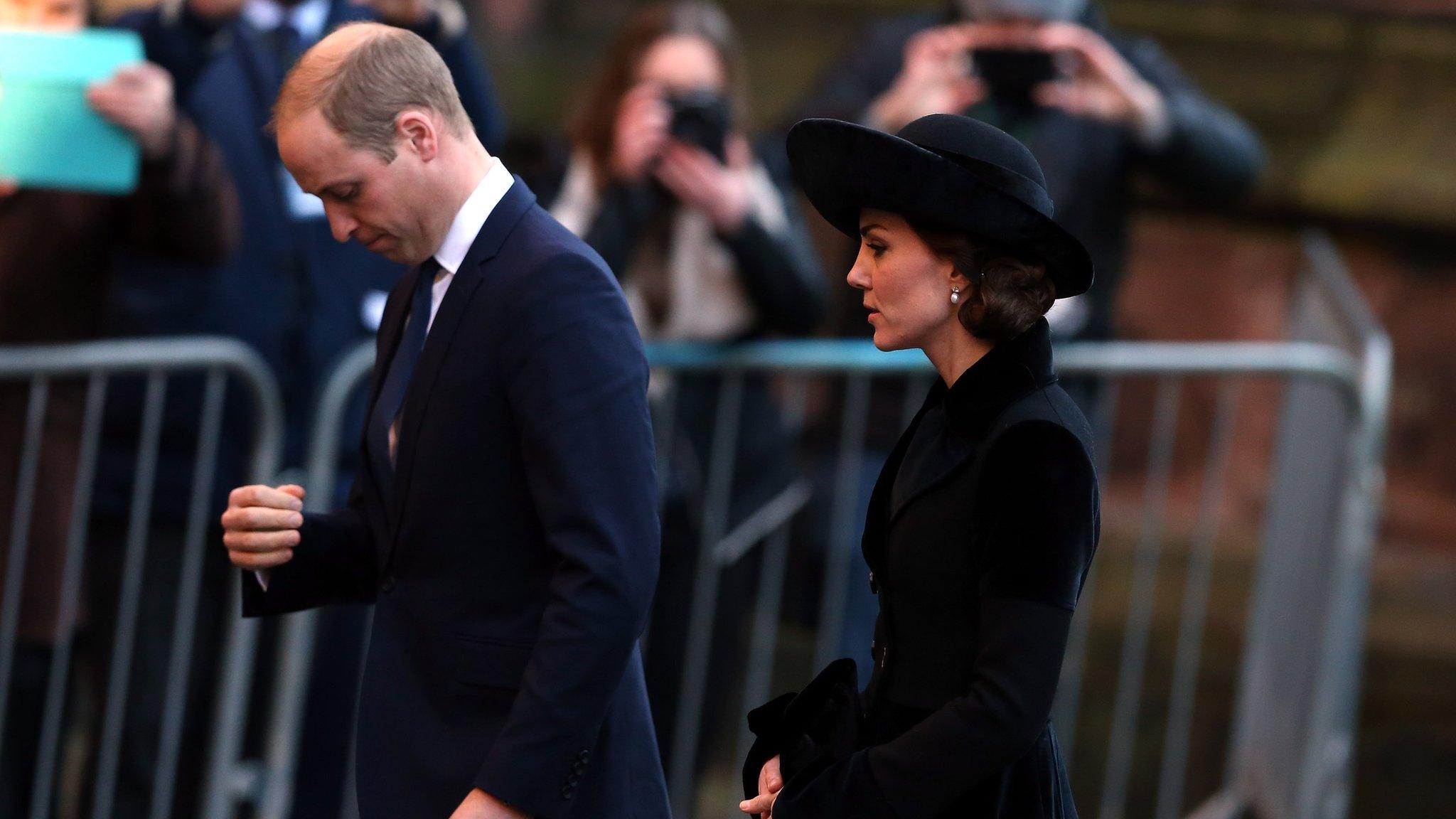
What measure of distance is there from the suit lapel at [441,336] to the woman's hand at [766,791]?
50 centimetres

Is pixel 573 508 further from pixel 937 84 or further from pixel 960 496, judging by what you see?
pixel 937 84

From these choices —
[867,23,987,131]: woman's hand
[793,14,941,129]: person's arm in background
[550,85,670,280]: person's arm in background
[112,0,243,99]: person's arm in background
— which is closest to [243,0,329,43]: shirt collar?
[112,0,243,99]: person's arm in background

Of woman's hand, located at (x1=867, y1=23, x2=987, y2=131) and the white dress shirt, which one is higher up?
woman's hand, located at (x1=867, y1=23, x2=987, y2=131)

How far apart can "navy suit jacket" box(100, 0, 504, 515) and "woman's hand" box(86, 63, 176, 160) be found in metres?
0.45

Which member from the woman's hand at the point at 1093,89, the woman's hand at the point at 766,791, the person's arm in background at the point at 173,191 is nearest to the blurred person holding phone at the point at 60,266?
the person's arm in background at the point at 173,191

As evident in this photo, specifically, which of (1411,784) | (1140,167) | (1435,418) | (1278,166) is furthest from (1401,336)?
(1140,167)

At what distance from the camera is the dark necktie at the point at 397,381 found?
213 cm

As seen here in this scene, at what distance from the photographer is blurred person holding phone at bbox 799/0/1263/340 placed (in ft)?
13.2

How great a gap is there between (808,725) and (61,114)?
1838mm

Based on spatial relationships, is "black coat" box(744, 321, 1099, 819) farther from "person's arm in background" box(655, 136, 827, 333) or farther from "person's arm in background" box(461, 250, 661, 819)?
"person's arm in background" box(655, 136, 827, 333)

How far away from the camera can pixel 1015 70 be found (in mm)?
4020

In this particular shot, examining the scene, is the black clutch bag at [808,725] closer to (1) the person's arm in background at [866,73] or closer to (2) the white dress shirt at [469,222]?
(2) the white dress shirt at [469,222]

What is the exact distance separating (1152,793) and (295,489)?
11.8 ft

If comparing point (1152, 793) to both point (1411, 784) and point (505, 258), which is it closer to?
point (1411, 784)
